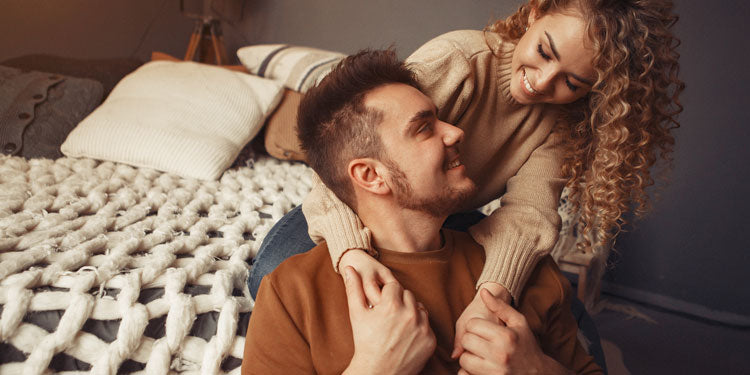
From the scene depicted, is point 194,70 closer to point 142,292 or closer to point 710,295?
point 142,292

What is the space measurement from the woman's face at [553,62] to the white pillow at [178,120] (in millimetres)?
960

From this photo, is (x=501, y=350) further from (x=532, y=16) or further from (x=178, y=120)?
(x=178, y=120)

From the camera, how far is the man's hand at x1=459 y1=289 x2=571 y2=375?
0.64m

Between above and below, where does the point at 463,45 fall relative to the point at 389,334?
above

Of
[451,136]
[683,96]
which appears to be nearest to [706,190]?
[683,96]

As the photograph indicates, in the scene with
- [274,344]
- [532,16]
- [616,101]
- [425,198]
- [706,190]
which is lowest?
[706,190]

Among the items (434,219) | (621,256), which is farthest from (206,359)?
(621,256)

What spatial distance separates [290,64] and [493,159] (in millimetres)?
1067

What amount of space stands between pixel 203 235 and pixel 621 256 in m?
1.81

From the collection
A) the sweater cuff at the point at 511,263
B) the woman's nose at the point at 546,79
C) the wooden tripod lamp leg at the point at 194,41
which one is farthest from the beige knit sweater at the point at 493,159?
the wooden tripod lamp leg at the point at 194,41

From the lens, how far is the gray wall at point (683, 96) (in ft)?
5.70

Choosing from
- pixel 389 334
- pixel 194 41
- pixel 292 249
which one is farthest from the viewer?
pixel 194 41

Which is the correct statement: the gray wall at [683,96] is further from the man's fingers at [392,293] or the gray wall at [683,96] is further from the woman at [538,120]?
the man's fingers at [392,293]

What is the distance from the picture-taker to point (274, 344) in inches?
26.1
